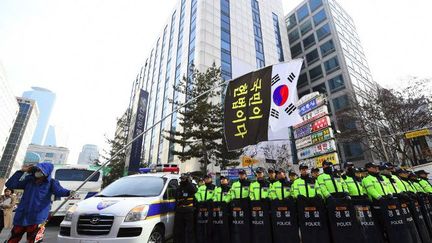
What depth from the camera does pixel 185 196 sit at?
21.1 feet

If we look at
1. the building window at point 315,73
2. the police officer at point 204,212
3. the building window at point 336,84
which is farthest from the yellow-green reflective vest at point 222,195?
the building window at point 315,73

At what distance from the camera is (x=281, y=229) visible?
557cm

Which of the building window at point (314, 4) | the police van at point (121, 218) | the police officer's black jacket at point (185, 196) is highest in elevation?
the building window at point (314, 4)

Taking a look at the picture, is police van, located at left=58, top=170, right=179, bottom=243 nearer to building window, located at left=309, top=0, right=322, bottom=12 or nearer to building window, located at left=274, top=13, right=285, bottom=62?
building window, located at left=274, top=13, right=285, bottom=62

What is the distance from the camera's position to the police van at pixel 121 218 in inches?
190

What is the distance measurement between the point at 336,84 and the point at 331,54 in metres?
6.12

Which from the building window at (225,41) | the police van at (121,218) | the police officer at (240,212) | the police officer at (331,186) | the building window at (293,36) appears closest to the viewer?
the police van at (121,218)

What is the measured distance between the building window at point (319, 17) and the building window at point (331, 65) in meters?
9.05

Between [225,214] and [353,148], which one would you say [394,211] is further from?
[353,148]

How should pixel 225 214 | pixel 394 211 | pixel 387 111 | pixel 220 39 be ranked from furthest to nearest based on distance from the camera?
pixel 220 39 < pixel 387 111 < pixel 225 214 < pixel 394 211

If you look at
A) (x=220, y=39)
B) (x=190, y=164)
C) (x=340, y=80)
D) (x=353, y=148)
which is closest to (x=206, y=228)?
(x=190, y=164)

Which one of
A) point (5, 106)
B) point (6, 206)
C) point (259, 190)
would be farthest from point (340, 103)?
point (5, 106)

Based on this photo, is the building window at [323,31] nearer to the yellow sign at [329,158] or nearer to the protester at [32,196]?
the yellow sign at [329,158]

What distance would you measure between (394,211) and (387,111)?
21.6 meters
